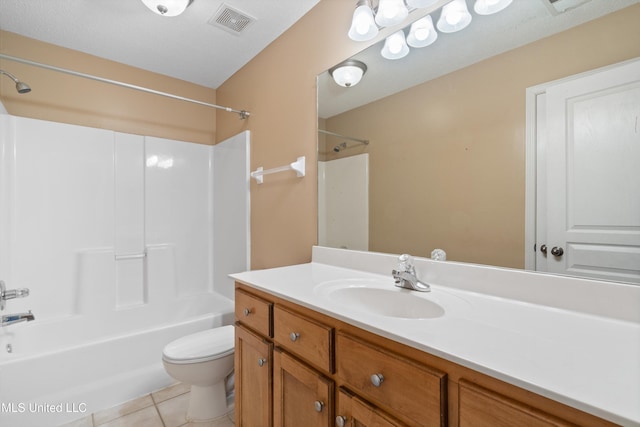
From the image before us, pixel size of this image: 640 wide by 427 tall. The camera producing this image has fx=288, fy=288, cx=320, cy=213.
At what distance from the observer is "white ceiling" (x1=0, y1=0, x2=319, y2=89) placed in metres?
1.70

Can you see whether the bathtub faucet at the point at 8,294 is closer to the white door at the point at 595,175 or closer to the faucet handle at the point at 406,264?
the faucet handle at the point at 406,264

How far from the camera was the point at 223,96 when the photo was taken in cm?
273

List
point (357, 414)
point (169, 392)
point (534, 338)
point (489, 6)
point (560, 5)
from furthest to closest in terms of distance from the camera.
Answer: point (169, 392) → point (489, 6) → point (560, 5) → point (357, 414) → point (534, 338)

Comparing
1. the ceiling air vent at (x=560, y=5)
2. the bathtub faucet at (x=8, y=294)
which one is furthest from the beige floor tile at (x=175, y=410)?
the ceiling air vent at (x=560, y=5)

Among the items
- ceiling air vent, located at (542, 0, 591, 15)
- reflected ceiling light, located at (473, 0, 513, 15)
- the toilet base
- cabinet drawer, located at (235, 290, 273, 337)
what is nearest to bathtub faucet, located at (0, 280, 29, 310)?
the toilet base

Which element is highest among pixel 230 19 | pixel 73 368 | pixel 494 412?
pixel 230 19

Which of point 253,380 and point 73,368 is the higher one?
point 253,380

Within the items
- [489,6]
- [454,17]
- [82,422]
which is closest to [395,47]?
[454,17]

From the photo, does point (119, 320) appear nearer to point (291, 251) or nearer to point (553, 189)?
point (291, 251)

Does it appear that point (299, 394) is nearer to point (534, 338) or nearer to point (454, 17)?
point (534, 338)

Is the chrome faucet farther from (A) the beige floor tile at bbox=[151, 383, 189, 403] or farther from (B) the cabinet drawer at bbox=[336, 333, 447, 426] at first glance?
(A) the beige floor tile at bbox=[151, 383, 189, 403]

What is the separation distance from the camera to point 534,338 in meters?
0.64

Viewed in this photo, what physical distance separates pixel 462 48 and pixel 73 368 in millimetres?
2579

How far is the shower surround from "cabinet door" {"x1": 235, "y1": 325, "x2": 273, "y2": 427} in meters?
1.00
